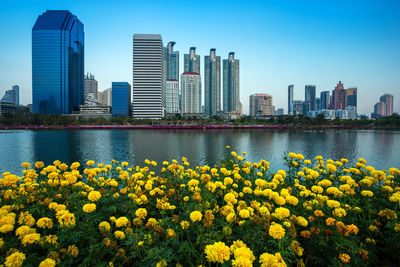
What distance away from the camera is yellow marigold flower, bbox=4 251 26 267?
7.48 ft

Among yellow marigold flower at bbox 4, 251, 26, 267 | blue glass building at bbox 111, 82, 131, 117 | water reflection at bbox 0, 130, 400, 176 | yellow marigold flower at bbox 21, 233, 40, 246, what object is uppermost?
blue glass building at bbox 111, 82, 131, 117

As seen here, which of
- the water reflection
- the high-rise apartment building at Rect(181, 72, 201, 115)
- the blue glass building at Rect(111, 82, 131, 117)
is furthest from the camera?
the high-rise apartment building at Rect(181, 72, 201, 115)

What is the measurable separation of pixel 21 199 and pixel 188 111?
622 ft

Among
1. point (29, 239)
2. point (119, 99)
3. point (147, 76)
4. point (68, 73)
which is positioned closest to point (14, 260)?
point (29, 239)

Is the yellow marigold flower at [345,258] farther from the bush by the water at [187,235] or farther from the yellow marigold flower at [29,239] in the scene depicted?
the yellow marigold flower at [29,239]

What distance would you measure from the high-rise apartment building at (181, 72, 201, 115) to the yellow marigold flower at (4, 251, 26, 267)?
189325 millimetres

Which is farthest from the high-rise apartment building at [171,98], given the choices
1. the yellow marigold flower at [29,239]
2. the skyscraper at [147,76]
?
the yellow marigold flower at [29,239]

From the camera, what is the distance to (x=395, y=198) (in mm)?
3682

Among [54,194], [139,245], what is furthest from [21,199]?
[139,245]

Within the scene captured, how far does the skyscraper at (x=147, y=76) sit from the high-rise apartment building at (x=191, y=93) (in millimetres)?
44316

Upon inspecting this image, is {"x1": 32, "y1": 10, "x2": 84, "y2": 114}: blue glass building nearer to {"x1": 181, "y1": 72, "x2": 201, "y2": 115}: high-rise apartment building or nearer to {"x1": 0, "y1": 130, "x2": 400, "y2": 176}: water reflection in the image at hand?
{"x1": 181, "y1": 72, "x2": 201, "y2": 115}: high-rise apartment building

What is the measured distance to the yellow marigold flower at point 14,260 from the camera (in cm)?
228

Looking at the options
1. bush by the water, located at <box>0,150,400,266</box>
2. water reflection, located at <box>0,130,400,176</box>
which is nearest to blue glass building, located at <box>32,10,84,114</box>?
water reflection, located at <box>0,130,400,176</box>

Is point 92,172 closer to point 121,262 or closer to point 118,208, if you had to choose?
point 118,208
